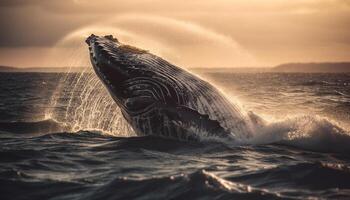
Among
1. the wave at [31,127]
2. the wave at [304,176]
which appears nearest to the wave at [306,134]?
the wave at [304,176]

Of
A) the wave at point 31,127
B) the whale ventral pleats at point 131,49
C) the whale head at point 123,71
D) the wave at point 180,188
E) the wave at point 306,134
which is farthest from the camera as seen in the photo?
the wave at point 31,127

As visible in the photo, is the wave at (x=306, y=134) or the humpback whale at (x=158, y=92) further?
the wave at (x=306, y=134)

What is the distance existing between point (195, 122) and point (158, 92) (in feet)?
2.69

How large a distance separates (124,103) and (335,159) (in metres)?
3.64

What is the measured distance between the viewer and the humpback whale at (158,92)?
8672mm

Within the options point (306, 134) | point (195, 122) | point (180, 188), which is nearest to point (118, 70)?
point (195, 122)

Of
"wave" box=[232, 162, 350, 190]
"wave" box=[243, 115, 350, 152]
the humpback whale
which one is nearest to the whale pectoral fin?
the humpback whale

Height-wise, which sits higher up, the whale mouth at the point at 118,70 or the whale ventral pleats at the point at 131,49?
the whale ventral pleats at the point at 131,49

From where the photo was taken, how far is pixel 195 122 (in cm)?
903

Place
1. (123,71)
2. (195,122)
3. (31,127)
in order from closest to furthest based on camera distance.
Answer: (123,71), (195,122), (31,127)

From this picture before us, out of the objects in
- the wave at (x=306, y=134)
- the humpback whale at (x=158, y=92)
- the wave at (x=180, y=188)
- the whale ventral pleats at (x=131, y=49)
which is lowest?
the wave at (x=180, y=188)

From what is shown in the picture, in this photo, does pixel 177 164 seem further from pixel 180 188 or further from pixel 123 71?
pixel 123 71

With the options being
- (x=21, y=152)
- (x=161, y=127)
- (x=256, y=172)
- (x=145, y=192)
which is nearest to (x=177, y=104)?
(x=161, y=127)

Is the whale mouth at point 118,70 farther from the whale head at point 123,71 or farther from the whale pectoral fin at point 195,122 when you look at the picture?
the whale pectoral fin at point 195,122
